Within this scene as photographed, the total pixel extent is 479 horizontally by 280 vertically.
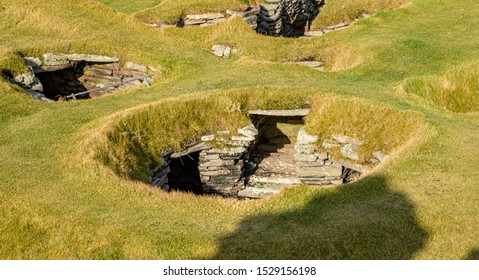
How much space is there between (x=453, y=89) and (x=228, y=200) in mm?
13183

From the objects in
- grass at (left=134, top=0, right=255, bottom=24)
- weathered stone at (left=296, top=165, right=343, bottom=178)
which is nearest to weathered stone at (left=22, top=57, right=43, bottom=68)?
grass at (left=134, top=0, right=255, bottom=24)

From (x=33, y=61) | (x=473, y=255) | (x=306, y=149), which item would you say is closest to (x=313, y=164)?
(x=306, y=149)

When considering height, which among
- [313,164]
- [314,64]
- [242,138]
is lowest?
[313,164]

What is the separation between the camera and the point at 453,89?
20891 millimetres

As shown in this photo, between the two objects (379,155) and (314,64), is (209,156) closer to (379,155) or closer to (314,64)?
(379,155)

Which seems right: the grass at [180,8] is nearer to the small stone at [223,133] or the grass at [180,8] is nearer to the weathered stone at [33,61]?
the weathered stone at [33,61]

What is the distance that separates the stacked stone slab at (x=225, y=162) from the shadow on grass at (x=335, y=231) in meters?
5.47

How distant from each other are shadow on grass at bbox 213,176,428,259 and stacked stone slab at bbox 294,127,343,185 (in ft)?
16.7

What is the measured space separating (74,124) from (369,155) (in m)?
9.90

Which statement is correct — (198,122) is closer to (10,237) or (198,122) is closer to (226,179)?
(226,179)

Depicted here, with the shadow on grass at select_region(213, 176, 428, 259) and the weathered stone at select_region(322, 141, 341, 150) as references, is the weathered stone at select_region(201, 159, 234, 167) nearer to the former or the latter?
the weathered stone at select_region(322, 141, 341, 150)

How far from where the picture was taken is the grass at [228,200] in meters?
10.3

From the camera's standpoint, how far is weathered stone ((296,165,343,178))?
1727 centimetres

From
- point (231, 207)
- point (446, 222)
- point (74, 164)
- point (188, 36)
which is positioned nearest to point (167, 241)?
point (231, 207)
